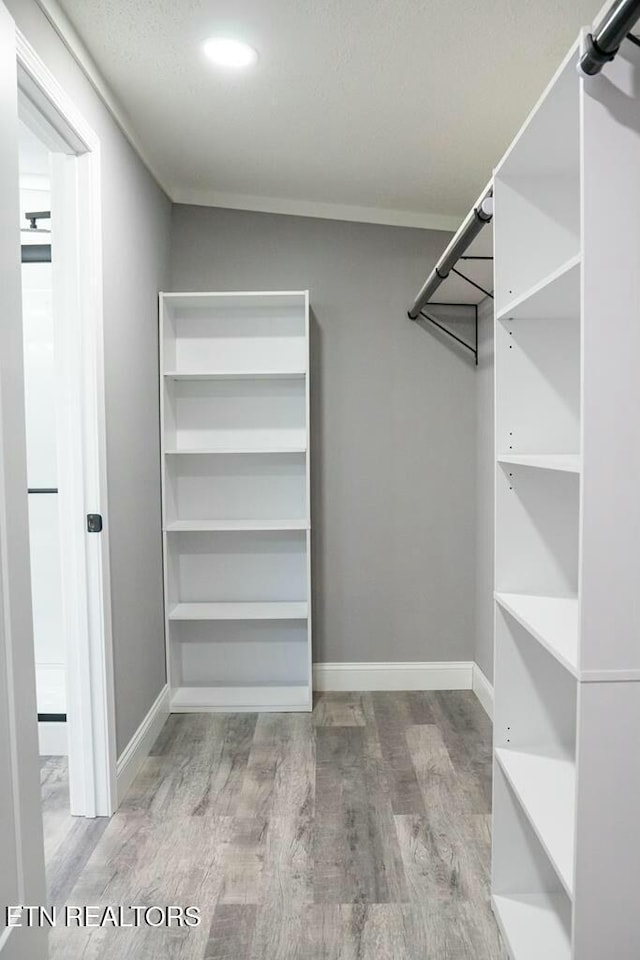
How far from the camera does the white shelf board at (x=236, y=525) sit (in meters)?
3.01

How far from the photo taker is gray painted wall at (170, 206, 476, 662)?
3242 millimetres

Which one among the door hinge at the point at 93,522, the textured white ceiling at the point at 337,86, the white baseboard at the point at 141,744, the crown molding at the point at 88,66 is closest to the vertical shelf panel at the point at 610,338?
the textured white ceiling at the point at 337,86

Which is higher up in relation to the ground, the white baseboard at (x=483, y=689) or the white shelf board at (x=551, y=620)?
the white shelf board at (x=551, y=620)

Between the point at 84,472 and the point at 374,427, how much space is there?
154cm

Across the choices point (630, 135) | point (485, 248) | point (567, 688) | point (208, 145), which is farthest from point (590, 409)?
point (208, 145)

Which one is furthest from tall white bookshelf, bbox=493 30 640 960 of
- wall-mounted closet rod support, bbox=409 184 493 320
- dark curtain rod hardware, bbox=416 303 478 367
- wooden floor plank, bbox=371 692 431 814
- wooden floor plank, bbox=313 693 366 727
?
dark curtain rod hardware, bbox=416 303 478 367

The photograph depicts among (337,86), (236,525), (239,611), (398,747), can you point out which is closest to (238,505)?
(236,525)

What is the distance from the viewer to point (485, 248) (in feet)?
7.66

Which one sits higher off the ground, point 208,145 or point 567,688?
point 208,145

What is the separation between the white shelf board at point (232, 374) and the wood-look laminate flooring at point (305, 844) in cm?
153

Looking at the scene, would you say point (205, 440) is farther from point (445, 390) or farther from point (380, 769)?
point (380, 769)

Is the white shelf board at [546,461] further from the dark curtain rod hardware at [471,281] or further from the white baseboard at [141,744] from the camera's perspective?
the white baseboard at [141,744]

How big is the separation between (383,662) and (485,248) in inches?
78.8

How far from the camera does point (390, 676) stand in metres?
3.36
